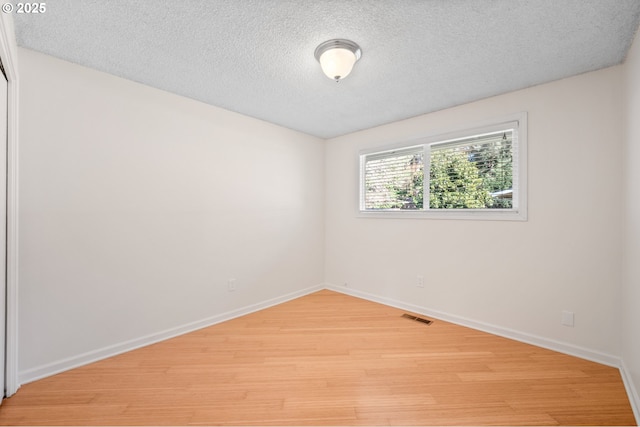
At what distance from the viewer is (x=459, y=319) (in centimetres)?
293

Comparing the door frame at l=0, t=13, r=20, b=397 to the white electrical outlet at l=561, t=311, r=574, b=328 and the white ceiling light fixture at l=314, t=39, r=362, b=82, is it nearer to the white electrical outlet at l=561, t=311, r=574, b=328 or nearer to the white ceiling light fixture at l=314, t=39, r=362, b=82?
the white ceiling light fixture at l=314, t=39, r=362, b=82

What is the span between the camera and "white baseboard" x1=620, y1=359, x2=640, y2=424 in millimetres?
1583

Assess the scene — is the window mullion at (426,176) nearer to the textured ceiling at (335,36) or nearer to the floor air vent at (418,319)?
the textured ceiling at (335,36)

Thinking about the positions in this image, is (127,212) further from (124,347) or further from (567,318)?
(567,318)

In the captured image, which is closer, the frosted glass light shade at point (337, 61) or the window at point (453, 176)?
the frosted glass light shade at point (337, 61)

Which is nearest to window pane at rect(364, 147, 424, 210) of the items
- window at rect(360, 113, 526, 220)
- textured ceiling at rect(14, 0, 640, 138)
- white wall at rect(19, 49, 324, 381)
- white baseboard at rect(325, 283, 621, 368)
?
window at rect(360, 113, 526, 220)

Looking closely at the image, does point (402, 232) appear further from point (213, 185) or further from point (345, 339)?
point (213, 185)

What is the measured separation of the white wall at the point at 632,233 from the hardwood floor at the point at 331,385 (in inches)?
8.6

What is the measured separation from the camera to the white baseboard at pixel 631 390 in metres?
1.58

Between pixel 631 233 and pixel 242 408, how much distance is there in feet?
9.10

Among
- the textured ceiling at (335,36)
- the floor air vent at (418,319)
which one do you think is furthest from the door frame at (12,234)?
the floor air vent at (418,319)

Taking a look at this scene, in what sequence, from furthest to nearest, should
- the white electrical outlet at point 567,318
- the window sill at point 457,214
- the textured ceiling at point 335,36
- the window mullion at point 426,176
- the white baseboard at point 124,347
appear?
the window mullion at point 426,176
the window sill at point 457,214
the white electrical outlet at point 567,318
the white baseboard at point 124,347
the textured ceiling at point 335,36

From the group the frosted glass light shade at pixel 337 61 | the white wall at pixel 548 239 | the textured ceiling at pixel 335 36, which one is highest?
the textured ceiling at pixel 335 36

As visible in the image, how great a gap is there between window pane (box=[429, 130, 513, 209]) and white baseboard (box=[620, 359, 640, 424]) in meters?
1.43
